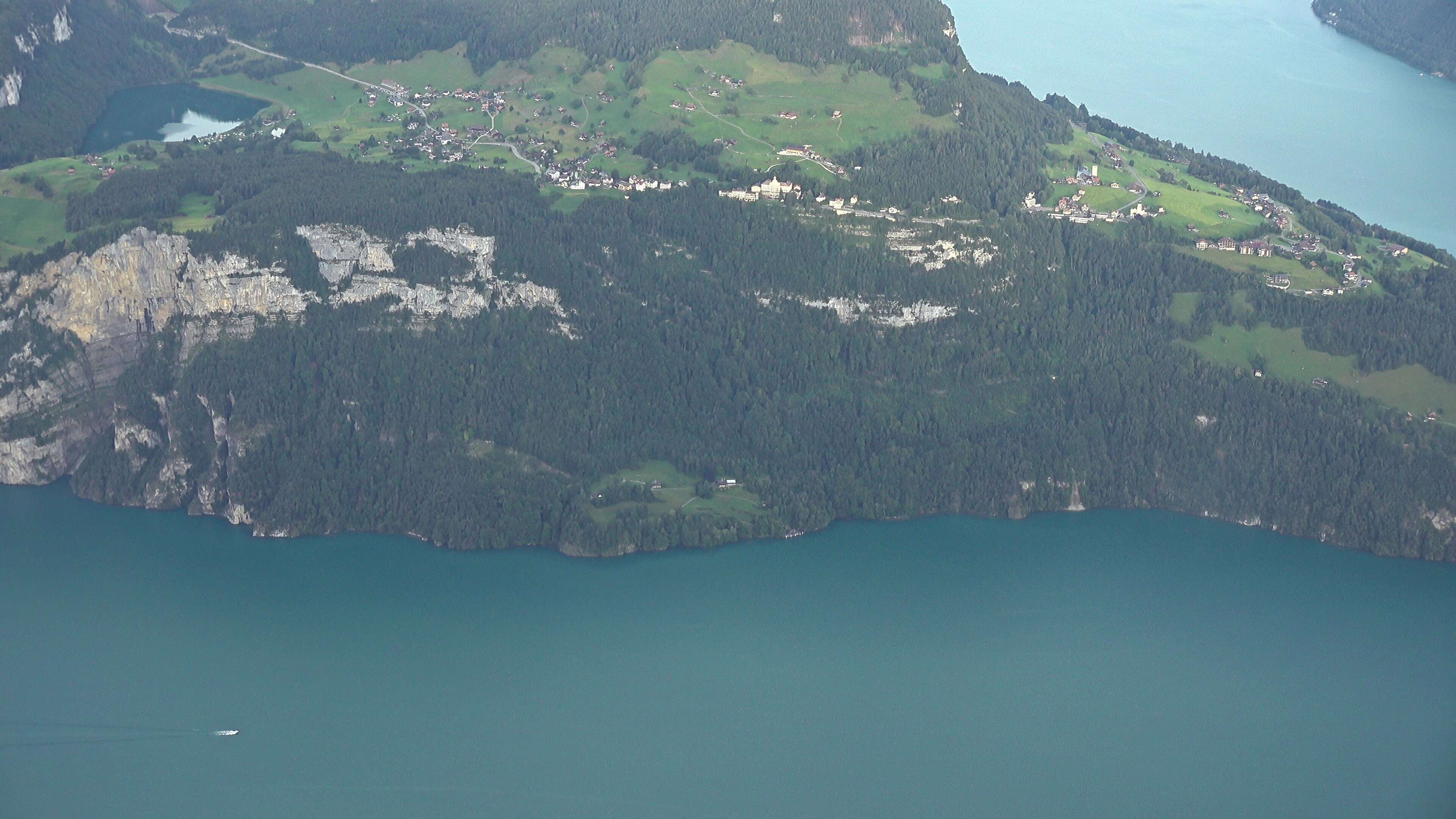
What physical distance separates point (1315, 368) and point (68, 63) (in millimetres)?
86679

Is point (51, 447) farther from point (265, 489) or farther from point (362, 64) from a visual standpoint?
point (362, 64)

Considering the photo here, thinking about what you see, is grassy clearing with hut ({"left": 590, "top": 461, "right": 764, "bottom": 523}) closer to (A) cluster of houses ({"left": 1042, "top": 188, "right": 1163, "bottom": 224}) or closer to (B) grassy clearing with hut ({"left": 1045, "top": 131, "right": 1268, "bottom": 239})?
(A) cluster of houses ({"left": 1042, "top": 188, "right": 1163, "bottom": 224})

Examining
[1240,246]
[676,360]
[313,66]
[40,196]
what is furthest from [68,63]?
[1240,246]

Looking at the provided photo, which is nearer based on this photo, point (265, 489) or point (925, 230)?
point (265, 489)

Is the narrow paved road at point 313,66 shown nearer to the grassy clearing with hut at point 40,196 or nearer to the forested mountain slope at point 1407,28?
the grassy clearing with hut at point 40,196

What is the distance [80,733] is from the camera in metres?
61.7

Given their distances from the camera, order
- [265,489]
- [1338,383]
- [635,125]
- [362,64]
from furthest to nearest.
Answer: [362,64] < [635,125] < [1338,383] < [265,489]

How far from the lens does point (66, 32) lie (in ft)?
405

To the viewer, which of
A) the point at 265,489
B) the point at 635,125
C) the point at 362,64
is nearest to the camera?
the point at 265,489

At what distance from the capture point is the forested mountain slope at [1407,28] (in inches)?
6314

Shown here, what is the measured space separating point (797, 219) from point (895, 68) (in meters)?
17.2

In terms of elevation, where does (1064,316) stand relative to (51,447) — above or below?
above

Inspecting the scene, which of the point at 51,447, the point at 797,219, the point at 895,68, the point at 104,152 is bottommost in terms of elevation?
the point at 51,447

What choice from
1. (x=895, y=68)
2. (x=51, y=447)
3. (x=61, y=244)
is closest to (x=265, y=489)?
(x=51, y=447)
